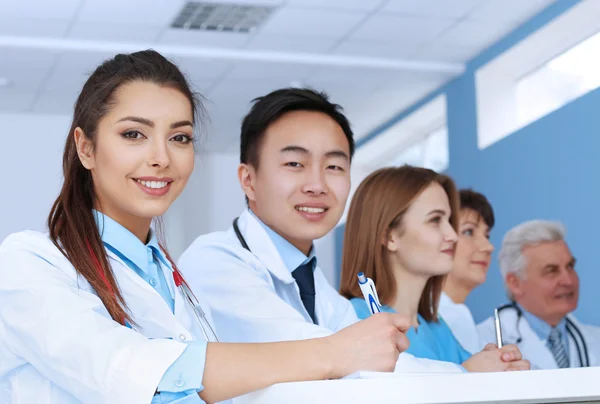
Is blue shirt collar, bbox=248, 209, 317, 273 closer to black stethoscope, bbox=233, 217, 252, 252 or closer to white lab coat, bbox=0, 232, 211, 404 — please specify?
black stethoscope, bbox=233, 217, 252, 252

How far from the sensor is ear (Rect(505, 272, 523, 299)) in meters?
3.78

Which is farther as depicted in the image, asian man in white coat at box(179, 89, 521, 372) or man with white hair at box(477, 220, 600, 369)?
man with white hair at box(477, 220, 600, 369)

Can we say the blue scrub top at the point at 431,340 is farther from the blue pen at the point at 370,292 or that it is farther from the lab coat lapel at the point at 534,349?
the blue pen at the point at 370,292

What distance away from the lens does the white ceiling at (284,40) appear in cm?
591

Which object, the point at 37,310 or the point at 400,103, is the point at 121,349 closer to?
the point at 37,310

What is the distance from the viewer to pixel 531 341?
3357 millimetres

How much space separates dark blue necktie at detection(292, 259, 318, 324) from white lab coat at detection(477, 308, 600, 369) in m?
1.44

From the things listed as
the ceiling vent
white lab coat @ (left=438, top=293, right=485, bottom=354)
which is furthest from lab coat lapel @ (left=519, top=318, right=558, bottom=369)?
the ceiling vent

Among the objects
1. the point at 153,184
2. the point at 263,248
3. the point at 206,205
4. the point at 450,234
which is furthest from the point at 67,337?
the point at 206,205

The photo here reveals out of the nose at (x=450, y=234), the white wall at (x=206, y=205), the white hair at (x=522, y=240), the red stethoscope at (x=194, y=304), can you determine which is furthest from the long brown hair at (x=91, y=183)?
the white wall at (x=206, y=205)

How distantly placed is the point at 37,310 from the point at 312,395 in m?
0.40

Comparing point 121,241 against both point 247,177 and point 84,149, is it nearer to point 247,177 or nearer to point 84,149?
point 84,149

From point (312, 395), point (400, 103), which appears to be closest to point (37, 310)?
point (312, 395)

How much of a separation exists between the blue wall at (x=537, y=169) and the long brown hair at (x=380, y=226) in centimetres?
295
